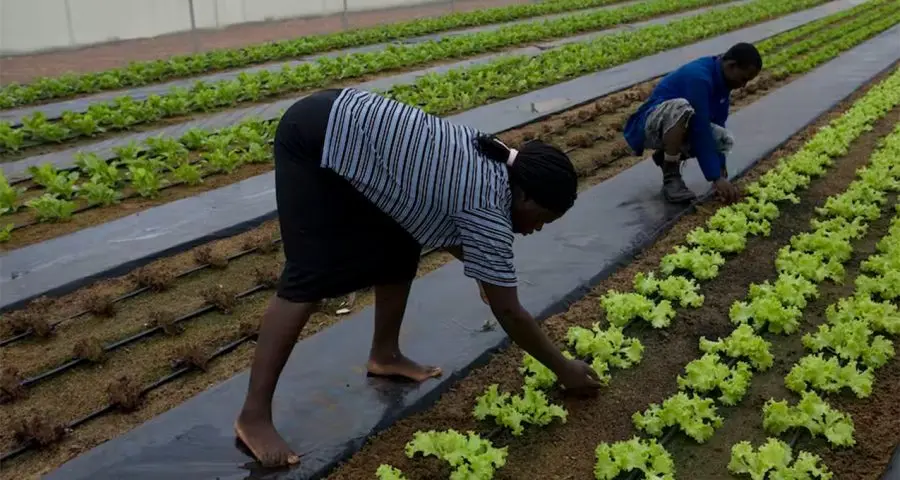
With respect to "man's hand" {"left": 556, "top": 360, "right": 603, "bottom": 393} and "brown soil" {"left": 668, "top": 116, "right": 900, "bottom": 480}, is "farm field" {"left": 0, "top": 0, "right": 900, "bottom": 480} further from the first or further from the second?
"man's hand" {"left": 556, "top": 360, "right": 603, "bottom": 393}

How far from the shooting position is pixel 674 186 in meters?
6.21

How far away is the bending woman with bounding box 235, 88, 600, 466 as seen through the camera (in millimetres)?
2795

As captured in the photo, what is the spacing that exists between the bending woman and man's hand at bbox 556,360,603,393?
8.2 inches

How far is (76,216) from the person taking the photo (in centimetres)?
602

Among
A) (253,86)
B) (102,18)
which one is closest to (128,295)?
(253,86)

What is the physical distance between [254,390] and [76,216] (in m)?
3.69

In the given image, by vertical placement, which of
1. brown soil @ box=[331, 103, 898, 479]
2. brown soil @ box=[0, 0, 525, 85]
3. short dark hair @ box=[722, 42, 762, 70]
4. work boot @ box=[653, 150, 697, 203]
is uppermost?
short dark hair @ box=[722, 42, 762, 70]

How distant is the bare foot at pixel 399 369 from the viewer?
369 cm

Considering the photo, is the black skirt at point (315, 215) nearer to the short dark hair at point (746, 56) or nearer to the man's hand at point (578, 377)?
the man's hand at point (578, 377)

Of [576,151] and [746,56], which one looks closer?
[746,56]

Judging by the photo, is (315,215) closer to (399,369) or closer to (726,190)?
(399,369)

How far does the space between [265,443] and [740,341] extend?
2.44m

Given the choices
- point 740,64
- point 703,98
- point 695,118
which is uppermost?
point 740,64

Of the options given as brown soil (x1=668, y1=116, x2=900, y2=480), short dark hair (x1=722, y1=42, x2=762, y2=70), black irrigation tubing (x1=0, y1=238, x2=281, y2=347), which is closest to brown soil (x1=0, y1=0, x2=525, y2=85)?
black irrigation tubing (x1=0, y1=238, x2=281, y2=347)
